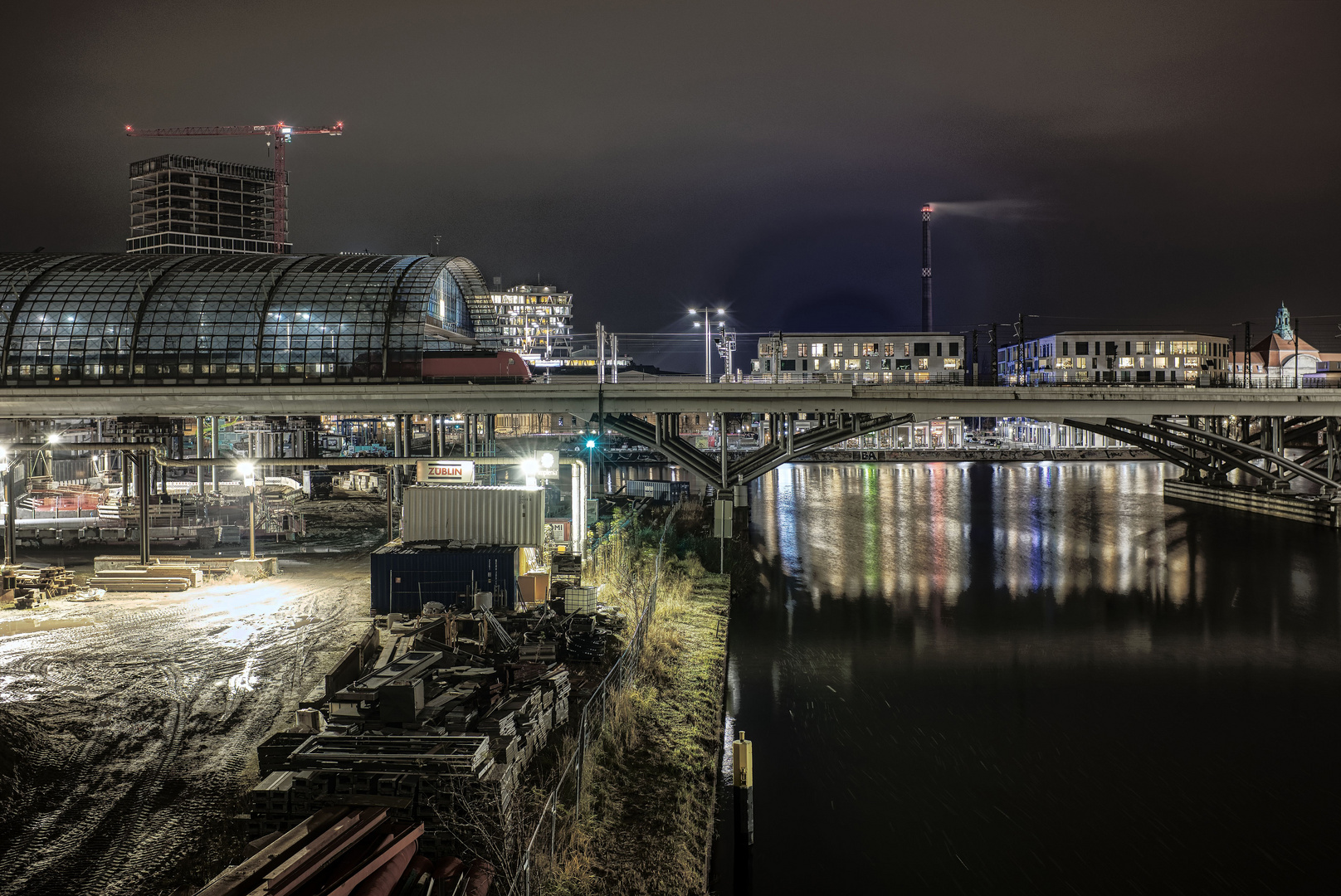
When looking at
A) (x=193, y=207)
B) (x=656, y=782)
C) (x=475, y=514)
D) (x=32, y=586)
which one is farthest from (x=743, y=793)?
(x=193, y=207)

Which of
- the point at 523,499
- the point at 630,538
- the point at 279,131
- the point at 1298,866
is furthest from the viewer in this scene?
the point at 279,131

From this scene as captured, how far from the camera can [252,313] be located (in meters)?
40.0

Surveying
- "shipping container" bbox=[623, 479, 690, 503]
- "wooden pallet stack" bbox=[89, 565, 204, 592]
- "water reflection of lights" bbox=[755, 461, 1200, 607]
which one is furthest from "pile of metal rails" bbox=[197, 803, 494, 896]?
"shipping container" bbox=[623, 479, 690, 503]

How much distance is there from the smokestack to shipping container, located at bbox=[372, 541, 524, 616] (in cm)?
12131

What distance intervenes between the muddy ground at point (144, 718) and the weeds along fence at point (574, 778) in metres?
3.90

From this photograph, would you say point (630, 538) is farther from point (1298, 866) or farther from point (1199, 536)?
point (1199, 536)

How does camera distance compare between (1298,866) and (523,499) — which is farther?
(523,499)

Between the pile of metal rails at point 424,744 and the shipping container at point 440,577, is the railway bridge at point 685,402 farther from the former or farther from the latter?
the pile of metal rails at point 424,744

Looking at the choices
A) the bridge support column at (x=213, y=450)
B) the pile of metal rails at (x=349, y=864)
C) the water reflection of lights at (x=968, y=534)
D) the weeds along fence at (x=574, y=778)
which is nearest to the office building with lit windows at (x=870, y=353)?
the water reflection of lights at (x=968, y=534)

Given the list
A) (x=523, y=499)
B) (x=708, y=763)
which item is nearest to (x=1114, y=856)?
(x=708, y=763)

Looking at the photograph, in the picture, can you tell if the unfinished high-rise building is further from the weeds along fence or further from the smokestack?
the weeds along fence

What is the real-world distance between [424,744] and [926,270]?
13929 centimetres

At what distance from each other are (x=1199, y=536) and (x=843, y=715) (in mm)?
33460

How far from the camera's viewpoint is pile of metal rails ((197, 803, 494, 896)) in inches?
319
